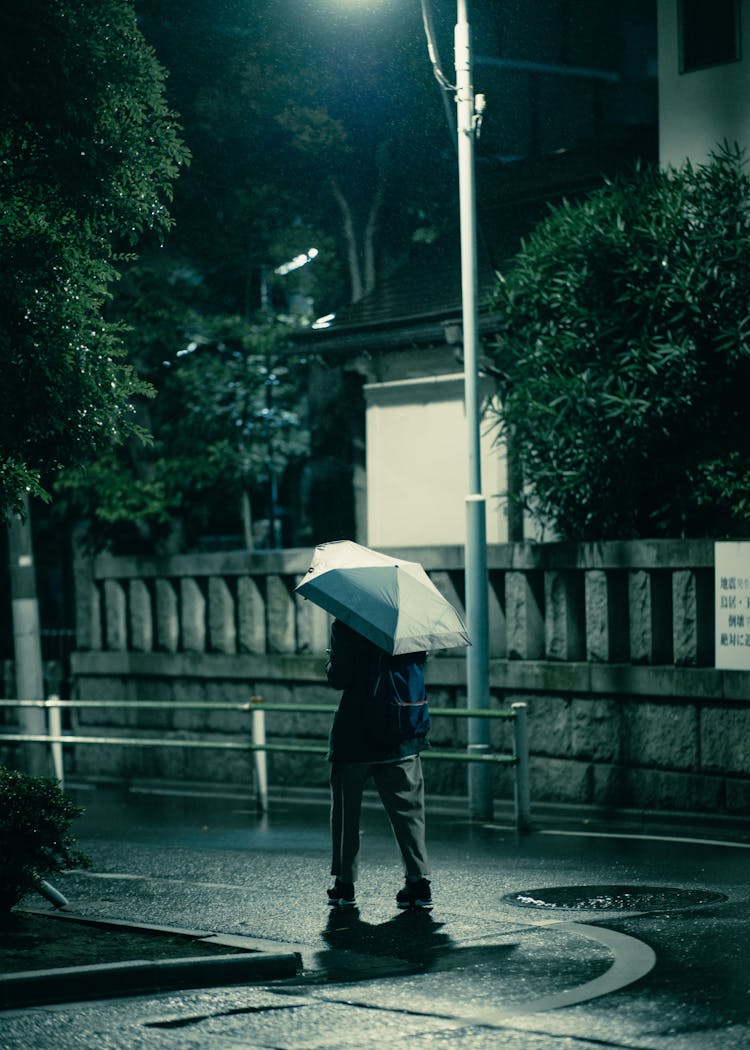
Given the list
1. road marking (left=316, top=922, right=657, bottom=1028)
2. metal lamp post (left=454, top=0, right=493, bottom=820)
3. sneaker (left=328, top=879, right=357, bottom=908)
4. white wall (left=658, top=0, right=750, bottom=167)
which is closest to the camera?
road marking (left=316, top=922, right=657, bottom=1028)

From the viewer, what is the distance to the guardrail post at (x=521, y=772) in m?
14.1

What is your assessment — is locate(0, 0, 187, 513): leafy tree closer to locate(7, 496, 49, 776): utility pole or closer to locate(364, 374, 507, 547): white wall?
locate(7, 496, 49, 776): utility pole

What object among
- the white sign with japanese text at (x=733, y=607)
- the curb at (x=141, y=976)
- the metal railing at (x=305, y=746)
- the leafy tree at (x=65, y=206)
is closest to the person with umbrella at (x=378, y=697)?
the curb at (x=141, y=976)

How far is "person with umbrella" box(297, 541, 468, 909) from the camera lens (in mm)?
9844

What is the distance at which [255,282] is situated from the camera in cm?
2597

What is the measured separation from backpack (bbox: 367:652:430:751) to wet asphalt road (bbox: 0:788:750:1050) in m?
0.99

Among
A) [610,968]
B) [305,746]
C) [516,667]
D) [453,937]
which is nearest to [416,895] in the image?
[453,937]

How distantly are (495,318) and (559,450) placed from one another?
4.88m

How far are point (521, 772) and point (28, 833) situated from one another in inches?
231

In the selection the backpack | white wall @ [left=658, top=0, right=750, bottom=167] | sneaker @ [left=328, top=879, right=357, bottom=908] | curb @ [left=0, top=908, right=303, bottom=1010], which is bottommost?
sneaker @ [left=328, top=879, right=357, bottom=908]

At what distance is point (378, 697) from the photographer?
9.88 meters

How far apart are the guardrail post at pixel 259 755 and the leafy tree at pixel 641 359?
349 centimetres

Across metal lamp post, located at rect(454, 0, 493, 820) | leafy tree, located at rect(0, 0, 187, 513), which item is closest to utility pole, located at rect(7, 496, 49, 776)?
metal lamp post, located at rect(454, 0, 493, 820)

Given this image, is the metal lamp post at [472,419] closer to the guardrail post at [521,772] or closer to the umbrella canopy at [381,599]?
the guardrail post at [521,772]
